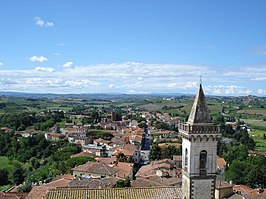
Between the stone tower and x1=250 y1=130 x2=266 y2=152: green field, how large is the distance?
84.6m

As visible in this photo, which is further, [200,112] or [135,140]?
[135,140]

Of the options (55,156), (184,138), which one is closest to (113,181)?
(184,138)

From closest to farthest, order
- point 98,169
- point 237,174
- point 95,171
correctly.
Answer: point 237,174 < point 95,171 < point 98,169

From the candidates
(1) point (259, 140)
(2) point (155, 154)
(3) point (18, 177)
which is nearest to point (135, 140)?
(2) point (155, 154)

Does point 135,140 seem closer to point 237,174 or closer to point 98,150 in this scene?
point 98,150

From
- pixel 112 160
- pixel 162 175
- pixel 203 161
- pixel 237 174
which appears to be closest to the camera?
pixel 203 161

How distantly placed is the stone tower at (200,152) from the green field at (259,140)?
277ft

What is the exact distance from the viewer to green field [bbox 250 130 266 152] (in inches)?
4145

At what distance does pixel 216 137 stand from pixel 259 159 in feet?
168

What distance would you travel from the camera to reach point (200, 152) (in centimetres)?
2412

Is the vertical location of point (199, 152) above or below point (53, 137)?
above

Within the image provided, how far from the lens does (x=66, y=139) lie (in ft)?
375

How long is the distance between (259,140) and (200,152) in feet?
337

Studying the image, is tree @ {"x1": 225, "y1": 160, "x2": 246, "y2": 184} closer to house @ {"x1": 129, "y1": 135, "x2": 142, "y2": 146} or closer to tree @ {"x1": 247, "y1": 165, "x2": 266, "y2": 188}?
tree @ {"x1": 247, "y1": 165, "x2": 266, "y2": 188}
